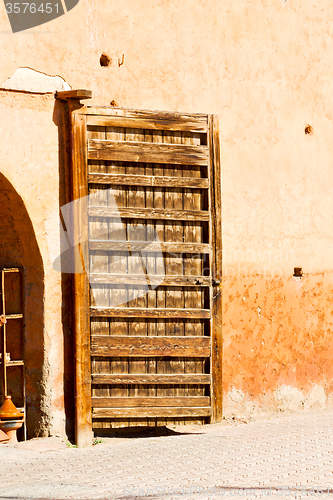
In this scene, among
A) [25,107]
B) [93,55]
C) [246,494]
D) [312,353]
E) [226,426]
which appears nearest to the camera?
[246,494]

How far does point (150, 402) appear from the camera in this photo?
17.3 feet

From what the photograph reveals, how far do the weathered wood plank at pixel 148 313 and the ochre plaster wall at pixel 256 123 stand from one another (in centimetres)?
53

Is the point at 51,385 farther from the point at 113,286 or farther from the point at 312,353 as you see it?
the point at 312,353

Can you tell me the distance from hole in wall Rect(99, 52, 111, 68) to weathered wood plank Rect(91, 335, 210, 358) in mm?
2283

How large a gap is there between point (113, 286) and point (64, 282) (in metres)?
0.40

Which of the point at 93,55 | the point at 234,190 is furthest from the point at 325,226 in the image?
the point at 93,55

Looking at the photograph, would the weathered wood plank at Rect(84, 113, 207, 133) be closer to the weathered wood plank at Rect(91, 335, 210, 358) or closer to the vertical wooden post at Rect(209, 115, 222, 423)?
the vertical wooden post at Rect(209, 115, 222, 423)

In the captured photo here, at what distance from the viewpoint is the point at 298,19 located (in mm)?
6367

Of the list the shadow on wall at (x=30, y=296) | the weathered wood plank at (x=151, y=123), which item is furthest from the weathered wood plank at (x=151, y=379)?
the weathered wood plank at (x=151, y=123)

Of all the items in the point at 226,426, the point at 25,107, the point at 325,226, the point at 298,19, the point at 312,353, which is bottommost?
the point at 226,426

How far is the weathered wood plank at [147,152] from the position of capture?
17.0 feet

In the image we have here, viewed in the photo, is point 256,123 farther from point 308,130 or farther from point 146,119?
point 146,119

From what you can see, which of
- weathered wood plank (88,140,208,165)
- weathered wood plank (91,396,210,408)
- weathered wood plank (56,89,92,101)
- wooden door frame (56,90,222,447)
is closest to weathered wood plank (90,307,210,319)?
wooden door frame (56,90,222,447)

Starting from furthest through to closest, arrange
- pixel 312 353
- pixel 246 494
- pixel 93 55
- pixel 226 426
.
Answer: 1. pixel 312 353
2. pixel 226 426
3. pixel 93 55
4. pixel 246 494
